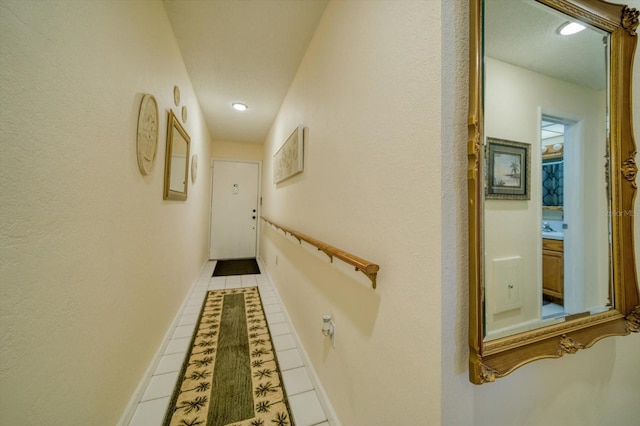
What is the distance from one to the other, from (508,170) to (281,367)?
1.69 meters

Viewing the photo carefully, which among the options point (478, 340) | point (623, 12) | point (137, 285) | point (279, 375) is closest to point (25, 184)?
point (137, 285)

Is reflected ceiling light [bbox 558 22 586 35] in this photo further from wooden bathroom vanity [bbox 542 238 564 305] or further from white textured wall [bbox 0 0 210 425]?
white textured wall [bbox 0 0 210 425]

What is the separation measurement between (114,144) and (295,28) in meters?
1.40

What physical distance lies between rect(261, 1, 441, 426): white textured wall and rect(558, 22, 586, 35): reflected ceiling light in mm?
506

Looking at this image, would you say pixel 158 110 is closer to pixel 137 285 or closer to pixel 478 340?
pixel 137 285

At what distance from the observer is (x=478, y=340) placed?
57 centimetres

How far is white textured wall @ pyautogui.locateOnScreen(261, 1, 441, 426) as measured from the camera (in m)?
0.62

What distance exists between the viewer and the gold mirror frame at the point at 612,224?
59 cm

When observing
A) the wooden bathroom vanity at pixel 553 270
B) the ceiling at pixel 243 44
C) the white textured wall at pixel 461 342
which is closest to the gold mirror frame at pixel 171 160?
the ceiling at pixel 243 44

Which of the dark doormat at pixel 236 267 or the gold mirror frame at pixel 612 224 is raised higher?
the gold mirror frame at pixel 612 224

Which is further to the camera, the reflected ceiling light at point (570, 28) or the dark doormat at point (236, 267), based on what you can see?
the dark doormat at point (236, 267)

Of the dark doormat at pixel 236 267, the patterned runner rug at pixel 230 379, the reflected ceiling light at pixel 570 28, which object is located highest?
the reflected ceiling light at pixel 570 28

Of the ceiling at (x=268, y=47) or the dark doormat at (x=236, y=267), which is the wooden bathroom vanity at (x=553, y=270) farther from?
the dark doormat at (x=236, y=267)

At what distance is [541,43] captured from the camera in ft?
2.35
